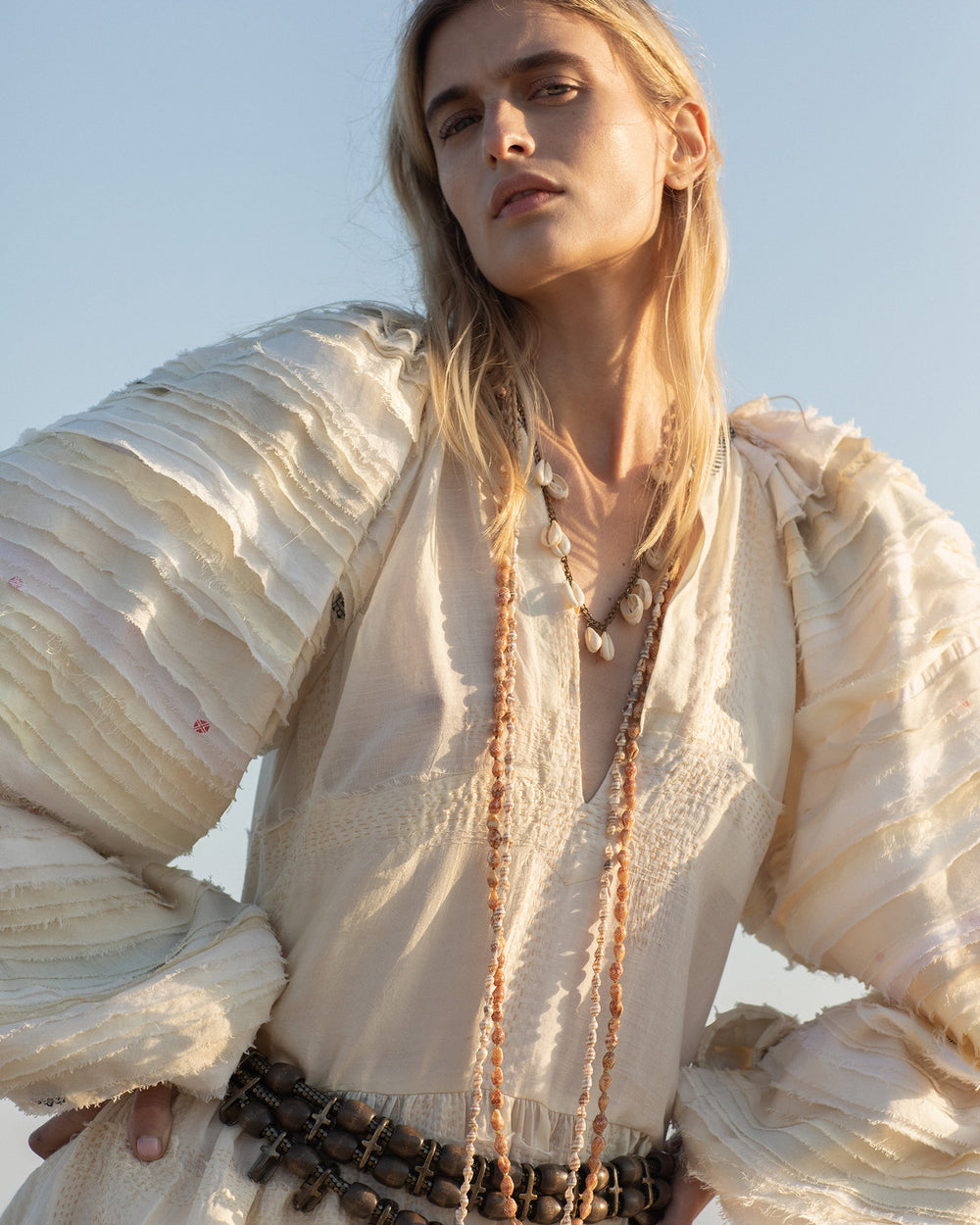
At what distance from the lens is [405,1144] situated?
69.5 inches

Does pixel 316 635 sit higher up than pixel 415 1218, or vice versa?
pixel 316 635

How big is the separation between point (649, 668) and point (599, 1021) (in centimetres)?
54

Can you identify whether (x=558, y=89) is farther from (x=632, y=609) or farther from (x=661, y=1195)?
(x=661, y=1195)

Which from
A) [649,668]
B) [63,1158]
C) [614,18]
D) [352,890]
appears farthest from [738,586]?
[63,1158]

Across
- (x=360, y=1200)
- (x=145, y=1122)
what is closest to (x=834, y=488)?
(x=360, y=1200)

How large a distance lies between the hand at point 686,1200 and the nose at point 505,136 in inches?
62.2

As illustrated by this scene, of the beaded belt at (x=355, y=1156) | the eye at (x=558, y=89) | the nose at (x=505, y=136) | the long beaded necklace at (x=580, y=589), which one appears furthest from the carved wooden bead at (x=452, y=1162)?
the eye at (x=558, y=89)

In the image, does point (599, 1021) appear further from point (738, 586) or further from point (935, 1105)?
point (738, 586)

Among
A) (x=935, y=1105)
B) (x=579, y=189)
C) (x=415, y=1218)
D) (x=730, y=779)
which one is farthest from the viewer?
(x=579, y=189)

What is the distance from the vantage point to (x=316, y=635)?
196 cm

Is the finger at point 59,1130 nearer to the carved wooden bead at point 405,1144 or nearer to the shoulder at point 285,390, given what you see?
the carved wooden bead at point 405,1144

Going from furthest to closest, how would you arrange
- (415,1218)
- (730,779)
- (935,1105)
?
(730,779) < (935,1105) < (415,1218)

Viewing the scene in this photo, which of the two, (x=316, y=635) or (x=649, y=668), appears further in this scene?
(x=649, y=668)

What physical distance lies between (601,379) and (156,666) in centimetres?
101
